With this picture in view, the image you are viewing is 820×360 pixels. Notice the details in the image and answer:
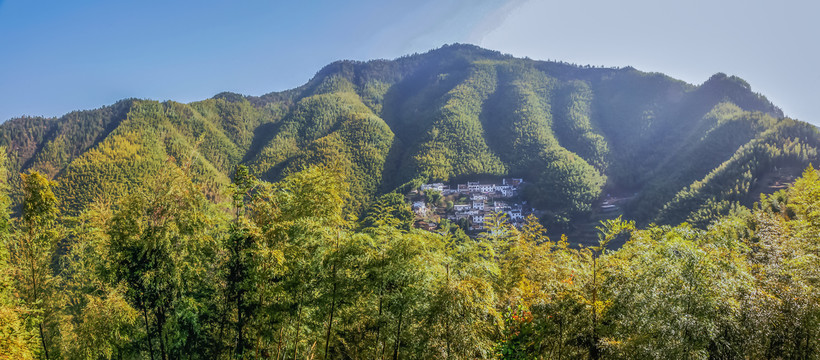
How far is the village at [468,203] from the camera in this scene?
85.2 meters

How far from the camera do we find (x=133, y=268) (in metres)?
7.52

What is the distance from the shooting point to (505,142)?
136 meters

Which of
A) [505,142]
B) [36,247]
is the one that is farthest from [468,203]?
[36,247]

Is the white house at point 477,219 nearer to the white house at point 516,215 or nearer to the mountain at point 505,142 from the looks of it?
the white house at point 516,215

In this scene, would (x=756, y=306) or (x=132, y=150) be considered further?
(x=132, y=150)

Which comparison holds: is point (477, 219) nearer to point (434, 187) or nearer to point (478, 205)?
point (478, 205)

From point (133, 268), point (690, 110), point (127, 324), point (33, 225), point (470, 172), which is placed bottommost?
point (127, 324)

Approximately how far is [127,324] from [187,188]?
12.3 feet

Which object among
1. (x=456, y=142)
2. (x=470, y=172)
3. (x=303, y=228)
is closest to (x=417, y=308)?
(x=303, y=228)

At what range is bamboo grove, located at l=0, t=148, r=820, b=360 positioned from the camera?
20.1ft

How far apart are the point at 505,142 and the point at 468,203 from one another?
1982 inches

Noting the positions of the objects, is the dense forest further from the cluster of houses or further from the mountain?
the cluster of houses

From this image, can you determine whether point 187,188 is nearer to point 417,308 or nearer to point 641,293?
point 417,308

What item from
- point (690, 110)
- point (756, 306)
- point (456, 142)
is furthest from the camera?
point (690, 110)
